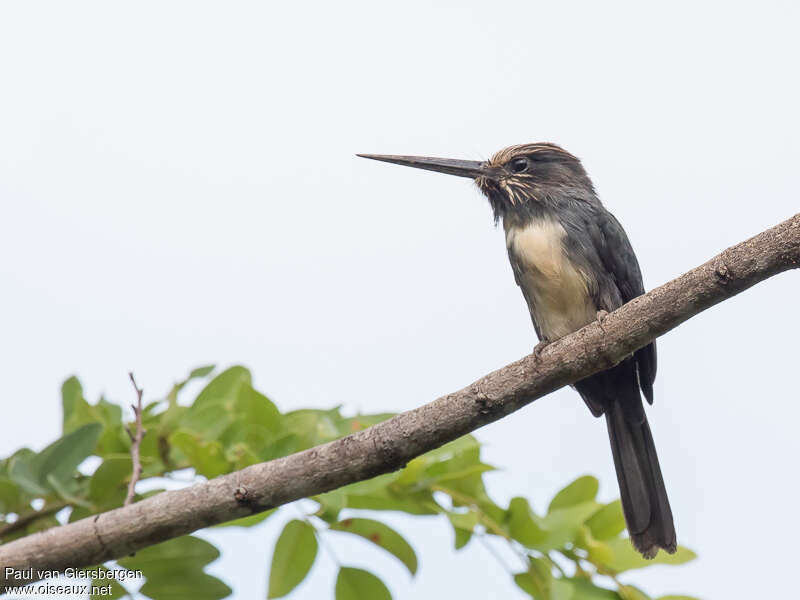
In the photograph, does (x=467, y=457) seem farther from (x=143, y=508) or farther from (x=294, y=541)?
(x=143, y=508)

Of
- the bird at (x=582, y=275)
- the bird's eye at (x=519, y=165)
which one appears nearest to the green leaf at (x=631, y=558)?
the bird at (x=582, y=275)

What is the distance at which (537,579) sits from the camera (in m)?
2.74

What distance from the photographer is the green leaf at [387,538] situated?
2787mm

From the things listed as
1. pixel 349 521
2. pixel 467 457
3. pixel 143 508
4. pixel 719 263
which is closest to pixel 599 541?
pixel 467 457

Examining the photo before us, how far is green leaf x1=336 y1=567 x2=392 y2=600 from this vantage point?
8.80ft

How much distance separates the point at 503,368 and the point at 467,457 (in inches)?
18.5

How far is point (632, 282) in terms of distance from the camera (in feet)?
12.8

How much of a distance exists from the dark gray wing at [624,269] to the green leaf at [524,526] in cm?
125

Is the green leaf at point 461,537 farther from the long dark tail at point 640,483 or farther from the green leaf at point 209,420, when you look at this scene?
the green leaf at point 209,420

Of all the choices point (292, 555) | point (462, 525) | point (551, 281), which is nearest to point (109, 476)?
point (292, 555)

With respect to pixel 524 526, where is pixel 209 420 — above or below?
above

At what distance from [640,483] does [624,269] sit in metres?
0.86

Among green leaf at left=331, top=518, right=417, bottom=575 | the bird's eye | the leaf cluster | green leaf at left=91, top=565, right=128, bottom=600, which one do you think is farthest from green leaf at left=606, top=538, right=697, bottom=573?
the bird's eye

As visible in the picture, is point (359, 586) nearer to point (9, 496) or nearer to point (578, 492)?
point (578, 492)
